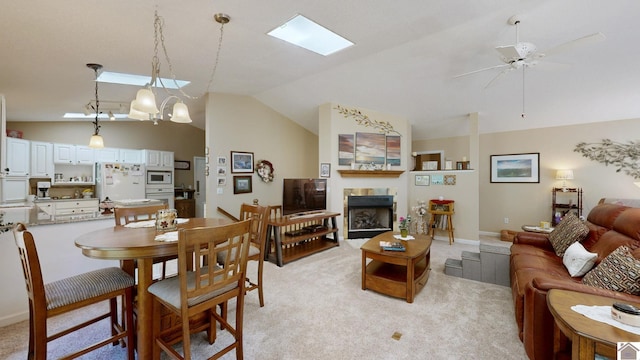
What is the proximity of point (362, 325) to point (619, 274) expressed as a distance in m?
1.76

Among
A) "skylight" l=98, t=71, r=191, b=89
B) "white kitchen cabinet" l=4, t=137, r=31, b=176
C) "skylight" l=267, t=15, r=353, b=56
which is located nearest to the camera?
"skylight" l=267, t=15, r=353, b=56

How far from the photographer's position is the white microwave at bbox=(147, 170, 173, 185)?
20.3 ft

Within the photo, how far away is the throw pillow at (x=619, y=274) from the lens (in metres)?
1.54

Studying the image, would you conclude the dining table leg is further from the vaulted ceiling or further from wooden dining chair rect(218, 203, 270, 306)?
the vaulted ceiling

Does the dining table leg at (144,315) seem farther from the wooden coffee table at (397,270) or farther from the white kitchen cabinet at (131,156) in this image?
the white kitchen cabinet at (131,156)

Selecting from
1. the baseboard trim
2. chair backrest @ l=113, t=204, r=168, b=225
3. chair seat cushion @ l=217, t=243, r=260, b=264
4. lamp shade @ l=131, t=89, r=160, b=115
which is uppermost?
lamp shade @ l=131, t=89, r=160, b=115

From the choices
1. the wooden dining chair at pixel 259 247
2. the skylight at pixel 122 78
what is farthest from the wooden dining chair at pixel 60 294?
the skylight at pixel 122 78

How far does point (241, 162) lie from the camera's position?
507cm

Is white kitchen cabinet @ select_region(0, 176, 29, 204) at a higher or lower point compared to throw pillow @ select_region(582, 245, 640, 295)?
higher

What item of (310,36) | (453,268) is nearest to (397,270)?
(453,268)

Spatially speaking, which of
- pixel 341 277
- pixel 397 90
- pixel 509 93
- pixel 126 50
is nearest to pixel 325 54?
pixel 397 90

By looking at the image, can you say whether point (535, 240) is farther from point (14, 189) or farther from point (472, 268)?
point (14, 189)

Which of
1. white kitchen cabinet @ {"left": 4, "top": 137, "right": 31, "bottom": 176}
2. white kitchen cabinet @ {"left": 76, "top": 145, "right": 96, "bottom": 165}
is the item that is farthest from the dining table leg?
white kitchen cabinet @ {"left": 76, "top": 145, "right": 96, "bottom": 165}

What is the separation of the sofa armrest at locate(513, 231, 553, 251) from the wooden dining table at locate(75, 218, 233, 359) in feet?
12.7
